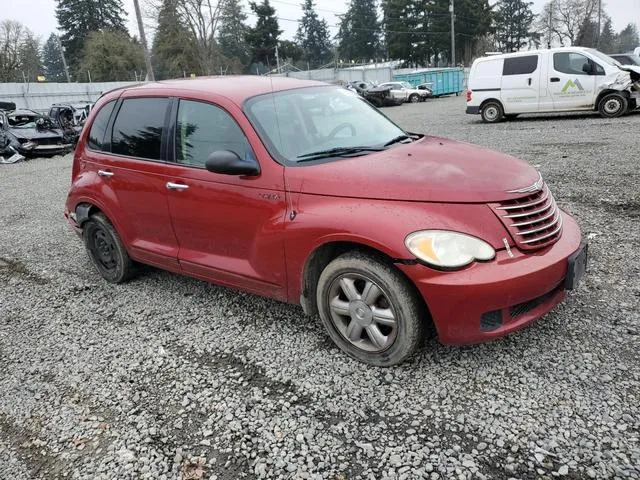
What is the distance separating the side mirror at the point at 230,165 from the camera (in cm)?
324

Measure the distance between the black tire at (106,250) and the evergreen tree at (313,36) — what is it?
89.2 m

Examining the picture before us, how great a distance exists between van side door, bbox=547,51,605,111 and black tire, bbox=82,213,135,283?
12782mm

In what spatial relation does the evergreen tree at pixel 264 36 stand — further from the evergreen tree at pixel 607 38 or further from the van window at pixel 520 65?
the van window at pixel 520 65

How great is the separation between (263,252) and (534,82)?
12924 mm

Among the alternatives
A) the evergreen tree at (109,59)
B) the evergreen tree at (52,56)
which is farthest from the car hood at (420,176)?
Answer: the evergreen tree at (52,56)

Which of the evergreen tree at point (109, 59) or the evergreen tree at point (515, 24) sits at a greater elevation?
the evergreen tree at point (515, 24)

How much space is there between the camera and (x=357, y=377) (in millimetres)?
2996

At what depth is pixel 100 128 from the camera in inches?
181

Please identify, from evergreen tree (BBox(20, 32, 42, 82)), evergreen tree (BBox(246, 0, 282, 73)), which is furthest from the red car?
evergreen tree (BBox(246, 0, 282, 73))

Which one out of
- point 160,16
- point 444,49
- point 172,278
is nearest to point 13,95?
point 160,16

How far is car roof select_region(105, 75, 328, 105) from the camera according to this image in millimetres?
3664

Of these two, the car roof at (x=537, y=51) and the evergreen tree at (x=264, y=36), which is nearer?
the car roof at (x=537, y=51)

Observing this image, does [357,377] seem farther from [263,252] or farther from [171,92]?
[171,92]

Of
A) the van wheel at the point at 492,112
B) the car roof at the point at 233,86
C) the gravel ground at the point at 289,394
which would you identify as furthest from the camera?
the van wheel at the point at 492,112
